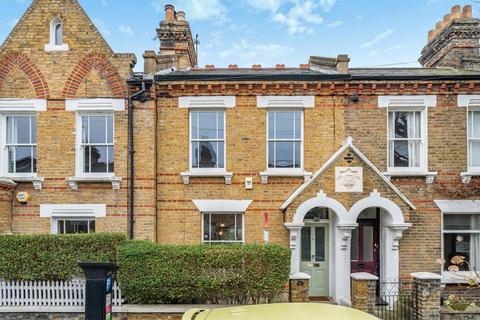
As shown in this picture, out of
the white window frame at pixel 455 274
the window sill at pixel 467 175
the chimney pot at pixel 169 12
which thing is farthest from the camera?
the chimney pot at pixel 169 12

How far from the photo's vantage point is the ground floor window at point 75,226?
36.4 feet

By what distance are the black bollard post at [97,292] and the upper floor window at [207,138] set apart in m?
4.66

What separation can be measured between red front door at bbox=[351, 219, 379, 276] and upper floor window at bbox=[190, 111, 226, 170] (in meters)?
4.84

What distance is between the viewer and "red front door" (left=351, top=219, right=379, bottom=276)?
11148 mm

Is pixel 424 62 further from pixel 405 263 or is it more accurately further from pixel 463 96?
pixel 405 263

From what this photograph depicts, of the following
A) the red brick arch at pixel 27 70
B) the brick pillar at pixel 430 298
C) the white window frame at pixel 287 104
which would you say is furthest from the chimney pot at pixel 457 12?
the red brick arch at pixel 27 70

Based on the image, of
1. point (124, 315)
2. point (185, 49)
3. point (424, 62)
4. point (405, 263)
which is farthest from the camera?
point (424, 62)

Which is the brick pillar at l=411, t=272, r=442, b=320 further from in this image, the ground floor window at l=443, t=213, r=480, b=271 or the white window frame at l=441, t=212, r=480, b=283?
the ground floor window at l=443, t=213, r=480, b=271

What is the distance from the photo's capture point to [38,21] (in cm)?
1114

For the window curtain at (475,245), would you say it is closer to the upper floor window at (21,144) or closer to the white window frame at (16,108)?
the white window frame at (16,108)

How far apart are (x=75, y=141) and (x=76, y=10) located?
417 centimetres

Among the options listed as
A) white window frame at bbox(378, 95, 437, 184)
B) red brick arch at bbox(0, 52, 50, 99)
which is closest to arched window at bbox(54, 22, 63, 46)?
red brick arch at bbox(0, 52, 50, 99)

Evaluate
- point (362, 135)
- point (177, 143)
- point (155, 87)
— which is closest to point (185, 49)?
point (155, 87)

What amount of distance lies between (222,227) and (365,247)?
4601mm
